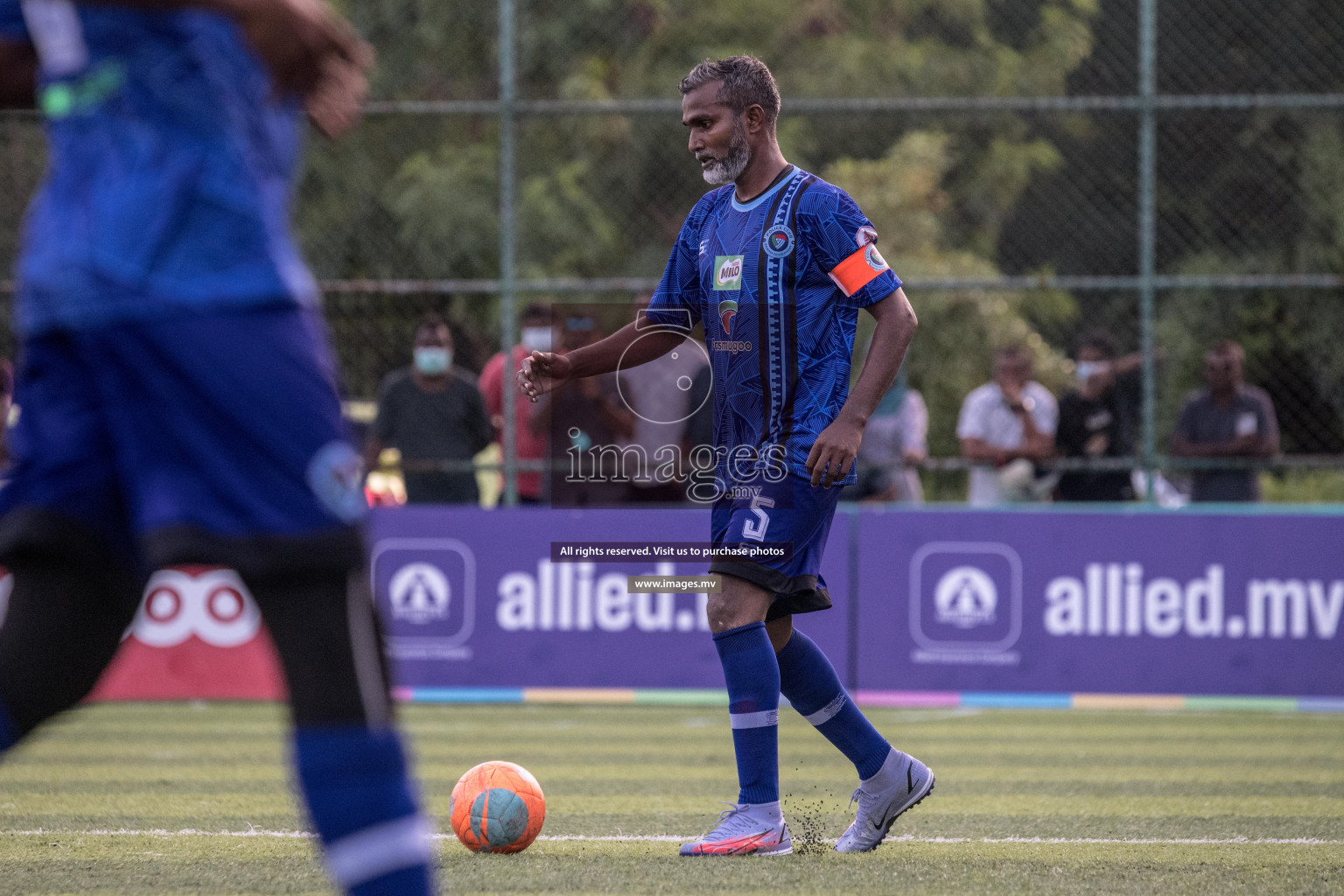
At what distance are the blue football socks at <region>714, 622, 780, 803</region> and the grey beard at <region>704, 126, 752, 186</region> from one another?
1.28m

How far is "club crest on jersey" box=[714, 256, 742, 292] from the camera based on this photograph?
499 cm

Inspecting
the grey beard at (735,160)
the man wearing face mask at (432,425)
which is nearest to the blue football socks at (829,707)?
the grey beard at (735,160)

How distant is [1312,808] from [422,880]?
14.8ft

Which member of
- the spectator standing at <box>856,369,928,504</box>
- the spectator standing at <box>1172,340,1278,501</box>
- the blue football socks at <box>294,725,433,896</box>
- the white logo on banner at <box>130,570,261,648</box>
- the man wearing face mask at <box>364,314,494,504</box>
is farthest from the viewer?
the spectator standing at <box>856,369,928,504</box>

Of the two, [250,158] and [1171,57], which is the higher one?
[1171,57]

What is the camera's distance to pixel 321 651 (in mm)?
2531

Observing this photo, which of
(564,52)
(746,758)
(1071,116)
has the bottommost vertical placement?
(746,758)

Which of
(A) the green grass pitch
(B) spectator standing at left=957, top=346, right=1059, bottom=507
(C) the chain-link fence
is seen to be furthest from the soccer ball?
(B) spectator standing at left=957, top=346, right=1059, bottom=507

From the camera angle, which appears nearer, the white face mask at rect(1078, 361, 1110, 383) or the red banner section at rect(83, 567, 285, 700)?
the red banner section at rect(83, 567, 285, 700)

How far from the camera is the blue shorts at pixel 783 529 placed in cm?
476

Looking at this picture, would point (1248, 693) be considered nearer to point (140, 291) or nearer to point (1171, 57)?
point (1171, 57)

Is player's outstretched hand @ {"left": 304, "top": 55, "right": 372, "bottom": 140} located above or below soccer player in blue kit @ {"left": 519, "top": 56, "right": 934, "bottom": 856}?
above

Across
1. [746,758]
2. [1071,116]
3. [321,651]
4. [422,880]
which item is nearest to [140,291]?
[321,651]

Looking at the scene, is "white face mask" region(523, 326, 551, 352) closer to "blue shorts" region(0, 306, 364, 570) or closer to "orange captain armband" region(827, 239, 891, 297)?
"orange captain armband" region(827, 239, 891, 297)
